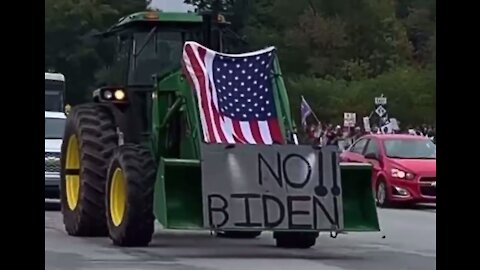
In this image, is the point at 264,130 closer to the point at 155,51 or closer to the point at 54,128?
the point at 155,51

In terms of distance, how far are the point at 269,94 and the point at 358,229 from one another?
2.20 meters

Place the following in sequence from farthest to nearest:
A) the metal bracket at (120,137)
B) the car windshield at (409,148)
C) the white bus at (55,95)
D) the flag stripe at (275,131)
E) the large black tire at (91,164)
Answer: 1. the white bus at (55,95)
2. the car windshield at (409,148)
3. the metal bracket at (120,137)
4. the large black tire at (91,164)
5. the flag stripe at (275,131)

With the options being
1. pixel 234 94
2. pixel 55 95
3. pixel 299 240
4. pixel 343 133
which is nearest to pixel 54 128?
pixel 234 94

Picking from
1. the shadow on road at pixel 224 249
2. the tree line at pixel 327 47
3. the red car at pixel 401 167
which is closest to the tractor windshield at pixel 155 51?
the shadow on road at pixel 224 249

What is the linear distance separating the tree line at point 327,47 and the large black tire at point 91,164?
39915 millimetres

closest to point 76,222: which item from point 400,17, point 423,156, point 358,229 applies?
point 358,229

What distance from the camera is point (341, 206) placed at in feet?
46.5

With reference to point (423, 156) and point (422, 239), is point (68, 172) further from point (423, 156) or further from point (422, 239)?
point (423, 156)

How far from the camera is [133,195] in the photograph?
14.6 m

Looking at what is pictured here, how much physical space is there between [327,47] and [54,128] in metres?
47.0

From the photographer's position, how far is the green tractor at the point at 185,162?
45.9 ft

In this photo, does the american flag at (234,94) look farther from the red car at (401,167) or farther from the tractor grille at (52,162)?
the red car at (401,167)

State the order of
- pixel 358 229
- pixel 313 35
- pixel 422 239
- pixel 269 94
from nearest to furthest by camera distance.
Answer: pixel 358 229, pixel 269 94, pixel 422 239, pixel 313 35

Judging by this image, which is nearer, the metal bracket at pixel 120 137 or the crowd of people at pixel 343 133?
the metal bracket at pixel 120 137
